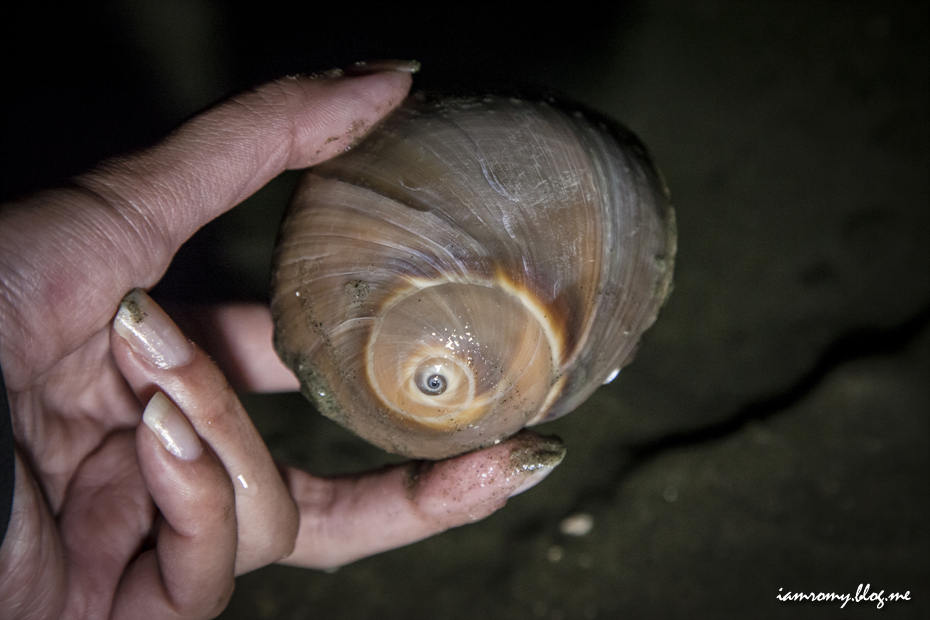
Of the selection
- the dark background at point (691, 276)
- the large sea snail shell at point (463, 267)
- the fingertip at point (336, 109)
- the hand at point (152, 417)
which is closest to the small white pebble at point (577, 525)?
the dark background at point (691, 276)

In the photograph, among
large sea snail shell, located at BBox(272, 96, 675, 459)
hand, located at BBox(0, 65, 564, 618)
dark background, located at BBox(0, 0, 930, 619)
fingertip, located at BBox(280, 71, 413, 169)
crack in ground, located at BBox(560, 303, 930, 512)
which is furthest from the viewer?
crack in ground, located at BBox(560, 303, 930, 512)

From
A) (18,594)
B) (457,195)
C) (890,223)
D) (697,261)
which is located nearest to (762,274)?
(697,261)

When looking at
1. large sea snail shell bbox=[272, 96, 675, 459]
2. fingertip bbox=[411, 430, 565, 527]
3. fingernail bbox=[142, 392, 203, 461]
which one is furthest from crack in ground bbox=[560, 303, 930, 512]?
fingernail bbox=[142, 392, 203, 461]

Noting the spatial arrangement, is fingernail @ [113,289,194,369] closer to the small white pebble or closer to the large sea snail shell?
the large sea snail shell

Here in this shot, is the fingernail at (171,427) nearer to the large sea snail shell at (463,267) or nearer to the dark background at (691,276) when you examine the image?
the large sea snail shell at (463,267)

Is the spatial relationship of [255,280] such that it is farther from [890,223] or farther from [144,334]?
[890,223]
